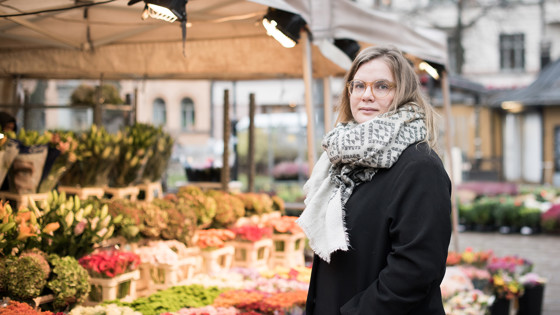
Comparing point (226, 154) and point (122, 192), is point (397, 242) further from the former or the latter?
point (226, 154)

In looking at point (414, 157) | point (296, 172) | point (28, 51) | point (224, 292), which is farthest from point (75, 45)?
point (296, 172)

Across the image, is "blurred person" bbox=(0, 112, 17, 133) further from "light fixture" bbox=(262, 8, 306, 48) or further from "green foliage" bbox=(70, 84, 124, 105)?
"green foliage" bbox=(70, 84, 124, 105)

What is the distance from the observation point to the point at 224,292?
360 centimetres

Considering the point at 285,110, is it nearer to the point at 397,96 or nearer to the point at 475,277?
the point at 475,277

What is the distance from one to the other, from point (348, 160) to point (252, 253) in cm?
293

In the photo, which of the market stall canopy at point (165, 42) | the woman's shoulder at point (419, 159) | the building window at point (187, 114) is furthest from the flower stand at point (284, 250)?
the building window at point (187, 114)

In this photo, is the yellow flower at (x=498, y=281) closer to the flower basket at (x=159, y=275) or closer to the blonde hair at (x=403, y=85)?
the flower basket at (x=159, y=275)

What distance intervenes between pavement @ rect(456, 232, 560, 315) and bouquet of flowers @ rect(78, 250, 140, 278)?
4534 mm

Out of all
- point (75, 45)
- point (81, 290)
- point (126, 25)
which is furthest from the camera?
point (75, 45)

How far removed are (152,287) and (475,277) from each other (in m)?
2.86

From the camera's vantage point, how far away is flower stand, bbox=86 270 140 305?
3.34m

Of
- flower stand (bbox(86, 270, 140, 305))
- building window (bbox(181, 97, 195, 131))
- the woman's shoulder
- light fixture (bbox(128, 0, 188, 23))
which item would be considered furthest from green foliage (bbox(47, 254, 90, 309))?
building window (bbox(181, 97, 195, 131))

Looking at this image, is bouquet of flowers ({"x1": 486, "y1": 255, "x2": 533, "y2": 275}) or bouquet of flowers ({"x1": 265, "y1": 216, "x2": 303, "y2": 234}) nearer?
bouquet of flowers ({"x1": 265, "y1": 216, "x2": 303, "y2": 234})

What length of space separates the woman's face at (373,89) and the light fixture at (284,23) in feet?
6.31
